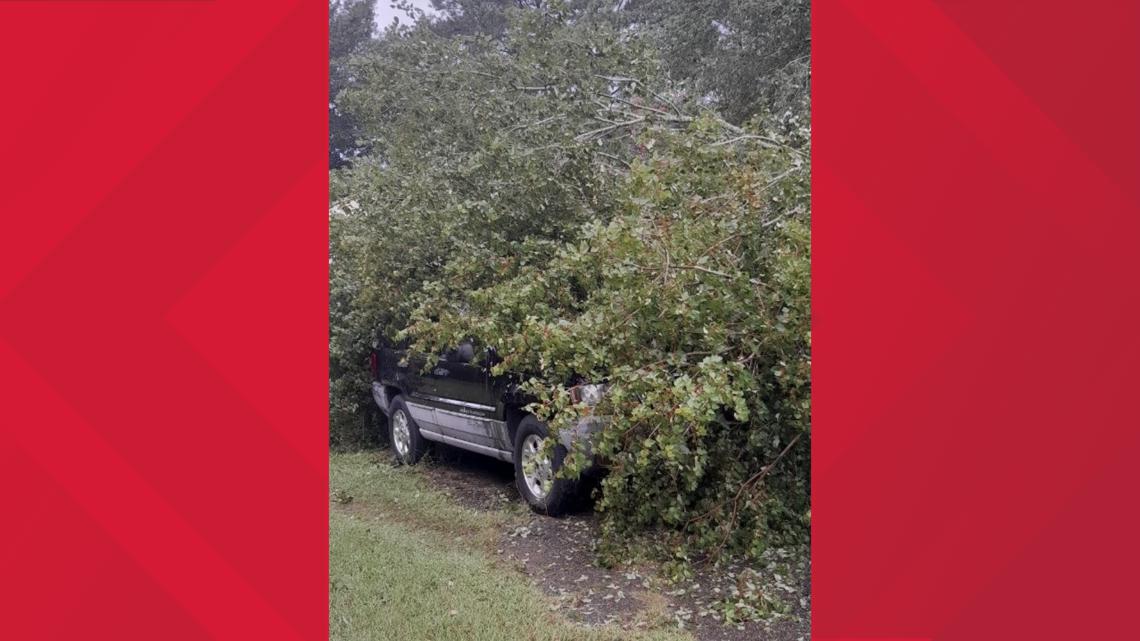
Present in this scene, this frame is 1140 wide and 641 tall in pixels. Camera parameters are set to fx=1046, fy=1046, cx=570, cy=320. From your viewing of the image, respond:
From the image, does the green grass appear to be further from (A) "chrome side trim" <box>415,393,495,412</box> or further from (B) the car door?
(A) "chrome side trim" <box>415,393,495,412</box>

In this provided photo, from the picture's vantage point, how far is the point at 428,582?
18.3ft

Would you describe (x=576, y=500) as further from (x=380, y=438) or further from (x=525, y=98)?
(x=380, y=438)

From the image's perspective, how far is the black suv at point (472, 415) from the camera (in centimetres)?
696

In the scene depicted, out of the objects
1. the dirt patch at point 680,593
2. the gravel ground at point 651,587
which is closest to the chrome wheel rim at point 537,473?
Result: the gravel ground at point 651,587

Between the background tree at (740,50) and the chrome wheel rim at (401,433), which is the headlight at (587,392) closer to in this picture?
the chrome wheel rim at (401,433)

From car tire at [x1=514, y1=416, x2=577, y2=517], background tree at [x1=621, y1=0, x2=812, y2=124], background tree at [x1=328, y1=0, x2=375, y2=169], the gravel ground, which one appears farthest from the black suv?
background tree at [x1=328, y1=0, x2=375, y2=169]

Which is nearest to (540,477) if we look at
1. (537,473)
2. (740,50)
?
(537,473)

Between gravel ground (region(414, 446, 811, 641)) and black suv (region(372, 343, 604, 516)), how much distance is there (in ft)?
1.24

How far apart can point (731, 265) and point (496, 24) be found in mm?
24527

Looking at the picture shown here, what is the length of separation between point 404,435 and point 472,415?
1.87 meters

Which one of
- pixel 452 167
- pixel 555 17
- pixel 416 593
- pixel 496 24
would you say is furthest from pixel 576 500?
pixel 496 24

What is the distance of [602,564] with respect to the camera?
238 inches

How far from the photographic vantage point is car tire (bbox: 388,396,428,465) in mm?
9562

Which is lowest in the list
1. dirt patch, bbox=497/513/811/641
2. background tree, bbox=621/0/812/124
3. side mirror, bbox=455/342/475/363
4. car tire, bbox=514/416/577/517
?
dirt patch, bbox=497/513/811/641
